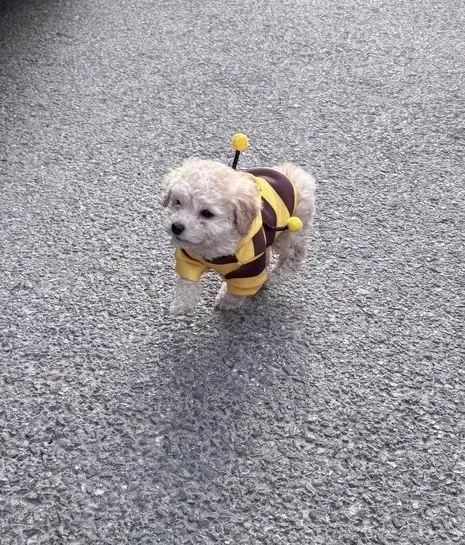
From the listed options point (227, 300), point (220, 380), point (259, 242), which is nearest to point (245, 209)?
point (259, 242)

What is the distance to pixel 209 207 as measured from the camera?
191cm

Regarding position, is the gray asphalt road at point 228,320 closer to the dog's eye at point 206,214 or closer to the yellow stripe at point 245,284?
the yellow stripe at point 245,284

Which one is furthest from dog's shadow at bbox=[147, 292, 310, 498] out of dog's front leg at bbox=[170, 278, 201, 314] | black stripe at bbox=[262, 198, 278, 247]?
black stripe at bbox=[262, 198, 278, 247]

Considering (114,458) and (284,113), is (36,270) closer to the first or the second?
(114,458)

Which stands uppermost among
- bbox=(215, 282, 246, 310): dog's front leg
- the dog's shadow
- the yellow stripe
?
the yellow stripe

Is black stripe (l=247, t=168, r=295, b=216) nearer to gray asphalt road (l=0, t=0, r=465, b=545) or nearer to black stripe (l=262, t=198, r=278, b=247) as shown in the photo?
black stripe (l=262, t=198, r=278, b=247)

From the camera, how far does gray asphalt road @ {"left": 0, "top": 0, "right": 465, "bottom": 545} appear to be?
1.75 m

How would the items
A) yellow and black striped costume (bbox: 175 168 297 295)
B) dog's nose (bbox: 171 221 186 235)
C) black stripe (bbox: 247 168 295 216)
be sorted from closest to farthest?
dog's nose (bbox: 171 221 186 235) < yellow and black striped costume (bbox: 175 168 297 295) < black stripe (bbox: 247 168 295 216)

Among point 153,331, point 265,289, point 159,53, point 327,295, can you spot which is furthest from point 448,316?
point 159,53

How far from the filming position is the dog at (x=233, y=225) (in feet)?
6.30

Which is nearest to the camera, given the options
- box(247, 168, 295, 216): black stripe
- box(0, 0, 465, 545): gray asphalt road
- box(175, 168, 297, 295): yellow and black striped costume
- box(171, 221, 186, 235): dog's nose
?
box(0, 0, 465, 545): gray asphalt road

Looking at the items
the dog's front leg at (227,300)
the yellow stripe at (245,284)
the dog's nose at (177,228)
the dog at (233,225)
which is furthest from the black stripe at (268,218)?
the dog's nose at (177,228)

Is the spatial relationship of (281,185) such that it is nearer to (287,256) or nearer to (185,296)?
(287,256)

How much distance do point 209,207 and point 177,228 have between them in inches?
4.4
